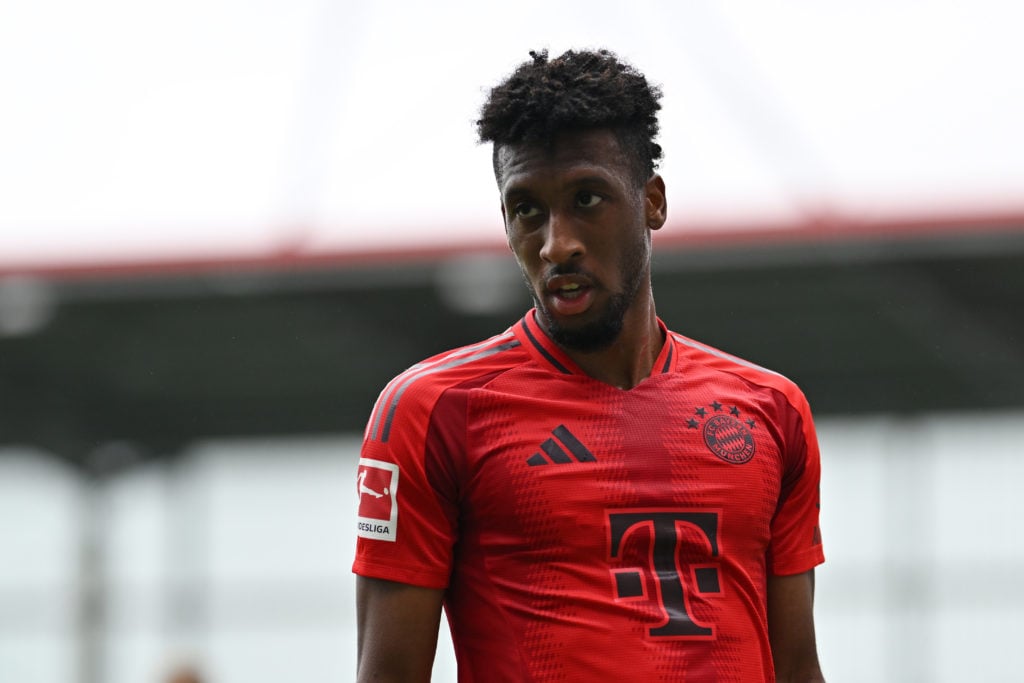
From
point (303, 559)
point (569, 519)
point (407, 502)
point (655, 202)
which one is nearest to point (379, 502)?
point (407, 502)

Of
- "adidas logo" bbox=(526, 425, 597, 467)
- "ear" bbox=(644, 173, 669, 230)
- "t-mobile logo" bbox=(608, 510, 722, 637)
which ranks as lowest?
"t-mobile logo" bbox=(608, 510, 722, 637)

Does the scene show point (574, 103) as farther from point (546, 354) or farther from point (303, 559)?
point (303, 559)

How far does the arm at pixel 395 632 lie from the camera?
2285mm

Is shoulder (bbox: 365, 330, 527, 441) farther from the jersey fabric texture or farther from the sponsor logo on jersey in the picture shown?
the sponsor logo on jersey

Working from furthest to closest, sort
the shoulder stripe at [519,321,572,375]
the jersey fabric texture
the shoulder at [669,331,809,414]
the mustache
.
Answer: the shoulder at [669,331,809,414] < the shoulder stripe at [519,321,572,375] < the mustache < the jersey fabric texture

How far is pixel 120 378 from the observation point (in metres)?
10.2

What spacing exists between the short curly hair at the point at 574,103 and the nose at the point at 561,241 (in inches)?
5.8

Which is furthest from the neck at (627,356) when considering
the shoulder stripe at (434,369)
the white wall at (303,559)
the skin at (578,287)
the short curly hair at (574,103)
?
the white wall at (303,559)

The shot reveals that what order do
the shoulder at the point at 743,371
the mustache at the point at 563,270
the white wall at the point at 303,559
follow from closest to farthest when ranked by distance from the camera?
the mustache at the point at 563,270 < the shoulder at the point at 743,371 < the white wall at the point at 303,559

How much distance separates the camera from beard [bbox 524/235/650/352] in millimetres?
2447

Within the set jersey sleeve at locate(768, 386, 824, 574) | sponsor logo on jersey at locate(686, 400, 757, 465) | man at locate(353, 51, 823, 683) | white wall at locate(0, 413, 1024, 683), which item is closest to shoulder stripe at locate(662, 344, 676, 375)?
man at locate(353, 51, 823, 683)

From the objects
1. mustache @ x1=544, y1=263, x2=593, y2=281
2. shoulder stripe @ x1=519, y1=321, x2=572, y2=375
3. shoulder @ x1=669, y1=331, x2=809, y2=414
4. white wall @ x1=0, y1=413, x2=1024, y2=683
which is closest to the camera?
mustache @ x1=544, y1=263, x2=593, y2=281

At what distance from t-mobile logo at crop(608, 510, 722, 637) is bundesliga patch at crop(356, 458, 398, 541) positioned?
360mm

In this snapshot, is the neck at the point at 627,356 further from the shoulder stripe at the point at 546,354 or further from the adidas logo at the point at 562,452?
the adidas logo at the point at 562,452
